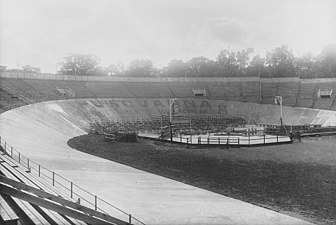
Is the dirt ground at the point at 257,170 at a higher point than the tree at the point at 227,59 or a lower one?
lower

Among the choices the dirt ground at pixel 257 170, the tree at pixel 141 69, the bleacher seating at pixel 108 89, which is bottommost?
the dirt ground at pixel 257 170

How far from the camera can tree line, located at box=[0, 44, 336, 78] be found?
91.7 metres

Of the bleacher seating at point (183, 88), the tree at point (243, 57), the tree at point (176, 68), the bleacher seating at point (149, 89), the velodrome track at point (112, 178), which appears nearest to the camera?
the velodrome track at point (112, 178)

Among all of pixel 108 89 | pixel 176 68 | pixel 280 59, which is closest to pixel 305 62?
pixel 280 59

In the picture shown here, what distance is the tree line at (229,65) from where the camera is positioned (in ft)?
301

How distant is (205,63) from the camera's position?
10494 centimetres

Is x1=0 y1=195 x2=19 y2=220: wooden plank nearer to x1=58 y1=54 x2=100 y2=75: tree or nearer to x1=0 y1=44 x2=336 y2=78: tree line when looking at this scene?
x1=0 y1=44 x2=336 y2=78: tree line

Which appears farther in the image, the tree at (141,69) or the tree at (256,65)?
the tree at (141,69)

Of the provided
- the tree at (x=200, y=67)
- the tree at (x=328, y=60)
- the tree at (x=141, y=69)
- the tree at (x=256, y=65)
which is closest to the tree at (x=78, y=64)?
the tree at (x=141, y=69)

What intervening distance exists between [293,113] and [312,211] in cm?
4161

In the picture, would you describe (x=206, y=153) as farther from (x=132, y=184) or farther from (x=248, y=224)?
(x=248, y=224)

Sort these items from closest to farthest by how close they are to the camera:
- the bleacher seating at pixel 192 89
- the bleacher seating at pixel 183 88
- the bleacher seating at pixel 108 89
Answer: the bleacher seating at pixel 192 89, the bleacher seating at pixel 108 89, the bleacher seating at pixel 183 88

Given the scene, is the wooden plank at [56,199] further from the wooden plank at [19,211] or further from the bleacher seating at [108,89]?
the bleacher seating at [108,89]

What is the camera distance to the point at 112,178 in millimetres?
15555
